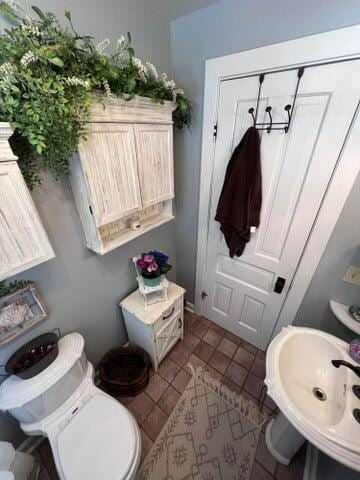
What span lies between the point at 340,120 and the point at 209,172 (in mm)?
769

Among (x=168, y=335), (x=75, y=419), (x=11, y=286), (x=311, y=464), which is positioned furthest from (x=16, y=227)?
(x=311, y=464)

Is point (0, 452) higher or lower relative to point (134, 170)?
lower

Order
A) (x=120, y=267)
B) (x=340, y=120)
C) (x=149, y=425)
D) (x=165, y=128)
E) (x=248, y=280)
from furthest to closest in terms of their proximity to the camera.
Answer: (x=248, y=280), (x=120, y=267), (x=149, y=425), (x=165, y=128), (x=340, y=120)

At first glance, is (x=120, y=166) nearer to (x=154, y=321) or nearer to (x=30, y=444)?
(x=154, y=321)

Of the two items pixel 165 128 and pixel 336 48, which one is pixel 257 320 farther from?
pixel 336 48

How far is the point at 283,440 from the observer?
1.14 m

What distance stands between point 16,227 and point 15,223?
0.02 m

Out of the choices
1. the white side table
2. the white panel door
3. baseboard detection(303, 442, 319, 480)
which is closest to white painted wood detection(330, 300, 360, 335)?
the white panel door

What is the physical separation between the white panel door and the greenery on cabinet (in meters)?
1.28

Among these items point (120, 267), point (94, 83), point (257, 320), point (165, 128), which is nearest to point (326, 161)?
point (165, 128)

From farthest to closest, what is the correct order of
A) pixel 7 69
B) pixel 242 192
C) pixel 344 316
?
pixel 242 192 → pixel 344 316 → pixel 7 69

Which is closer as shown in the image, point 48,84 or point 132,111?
point 48,84

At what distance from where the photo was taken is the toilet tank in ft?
3.10

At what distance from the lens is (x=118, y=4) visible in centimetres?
102
